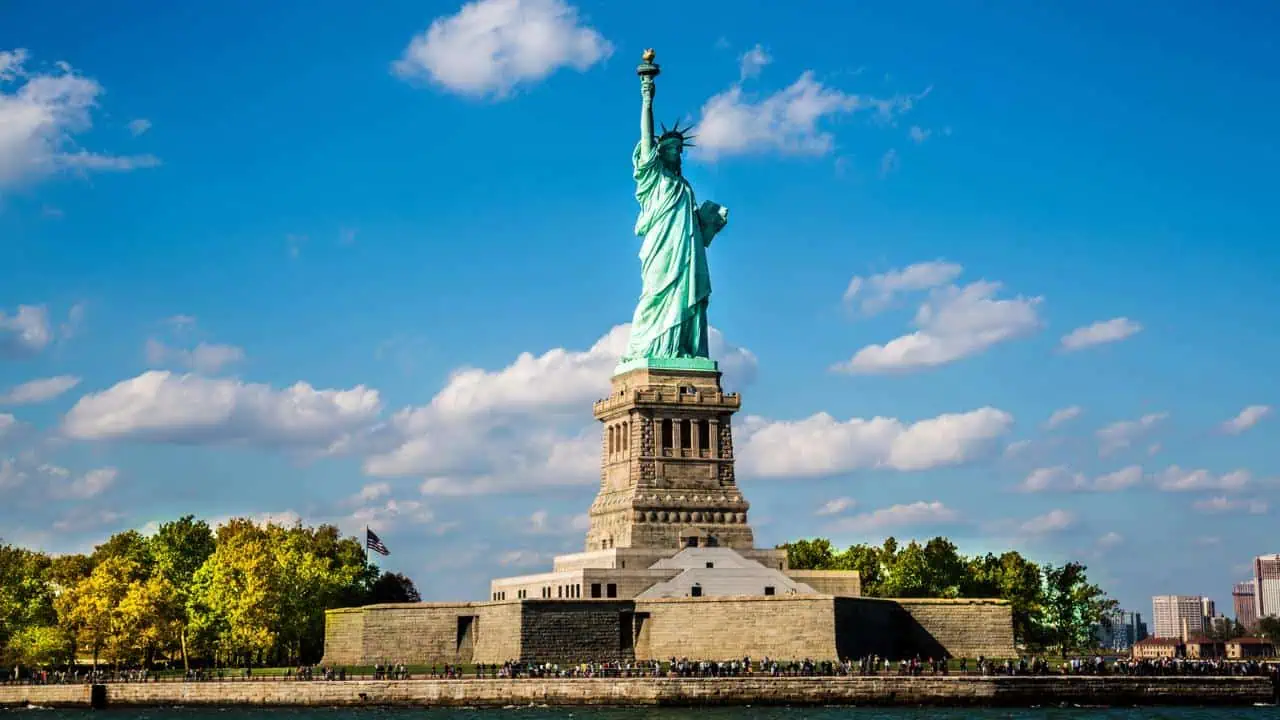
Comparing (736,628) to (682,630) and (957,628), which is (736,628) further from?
(957,628)

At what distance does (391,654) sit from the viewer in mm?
80625

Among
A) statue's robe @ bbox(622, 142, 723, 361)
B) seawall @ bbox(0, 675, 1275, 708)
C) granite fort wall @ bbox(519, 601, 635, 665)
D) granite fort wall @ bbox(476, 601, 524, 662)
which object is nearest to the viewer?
seawall @ bbox(0, 675, 1275, 708)

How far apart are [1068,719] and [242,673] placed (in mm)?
37425

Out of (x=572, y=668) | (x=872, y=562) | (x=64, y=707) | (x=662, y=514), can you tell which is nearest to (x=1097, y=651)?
(x=872, y=562)

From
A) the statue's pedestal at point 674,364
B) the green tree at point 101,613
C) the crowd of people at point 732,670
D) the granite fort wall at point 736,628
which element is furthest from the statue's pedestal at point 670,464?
the green tree at point 101,613

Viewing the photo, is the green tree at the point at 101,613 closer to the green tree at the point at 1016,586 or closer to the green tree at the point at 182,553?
the green tree at the point at 182,553

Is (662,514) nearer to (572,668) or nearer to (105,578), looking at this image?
(572,668)

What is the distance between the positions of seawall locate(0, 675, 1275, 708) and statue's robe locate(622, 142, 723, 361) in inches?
976

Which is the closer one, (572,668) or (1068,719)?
(1068,719)

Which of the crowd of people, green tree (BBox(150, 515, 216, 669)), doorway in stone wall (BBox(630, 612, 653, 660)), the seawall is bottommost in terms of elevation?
the seawall

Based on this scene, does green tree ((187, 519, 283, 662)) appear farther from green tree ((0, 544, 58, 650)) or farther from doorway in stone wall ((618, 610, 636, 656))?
doorway in stone wall ((618, 610, 636, 656))

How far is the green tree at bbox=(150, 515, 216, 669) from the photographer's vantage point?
91.1 metres

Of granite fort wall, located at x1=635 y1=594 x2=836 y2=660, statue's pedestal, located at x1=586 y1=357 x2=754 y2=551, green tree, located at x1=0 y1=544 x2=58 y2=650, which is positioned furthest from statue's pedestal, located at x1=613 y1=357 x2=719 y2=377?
green tree, located at x1=0 y1=544 x2=58 y2=650

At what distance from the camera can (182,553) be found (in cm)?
9956
